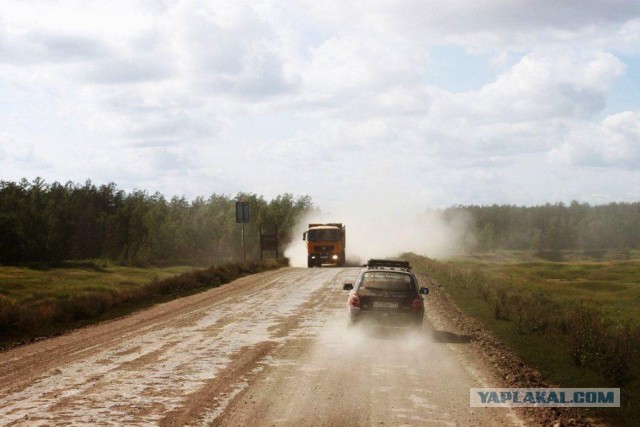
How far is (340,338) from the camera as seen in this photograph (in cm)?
1739

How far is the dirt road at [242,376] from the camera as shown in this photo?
9633 millimetres

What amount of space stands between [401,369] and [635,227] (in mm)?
206037

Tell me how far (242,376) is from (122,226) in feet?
352

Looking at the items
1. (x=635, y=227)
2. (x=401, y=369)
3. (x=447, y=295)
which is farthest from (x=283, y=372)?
(x=635, y=227)

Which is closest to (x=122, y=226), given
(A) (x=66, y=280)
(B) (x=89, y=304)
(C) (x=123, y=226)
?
(C) (x=123, y=226)

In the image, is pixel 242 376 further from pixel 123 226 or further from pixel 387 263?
pixel 123 226

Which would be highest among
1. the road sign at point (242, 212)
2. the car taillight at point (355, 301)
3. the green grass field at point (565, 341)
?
the road sign at point (242, 212)

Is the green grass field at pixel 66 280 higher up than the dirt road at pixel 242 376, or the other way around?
the dirt road at pixel 242 376

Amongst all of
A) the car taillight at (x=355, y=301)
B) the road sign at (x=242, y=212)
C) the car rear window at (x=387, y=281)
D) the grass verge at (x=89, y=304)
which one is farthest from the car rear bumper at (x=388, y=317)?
the road sign at (x=242, y=212)

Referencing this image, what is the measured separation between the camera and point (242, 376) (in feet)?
40.5

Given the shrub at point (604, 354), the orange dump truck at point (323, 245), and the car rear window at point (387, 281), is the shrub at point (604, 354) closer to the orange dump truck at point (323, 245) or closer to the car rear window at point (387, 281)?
the car rear window at point (387, 281)

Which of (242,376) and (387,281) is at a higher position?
(387,281)

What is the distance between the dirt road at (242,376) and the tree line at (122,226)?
205 feet

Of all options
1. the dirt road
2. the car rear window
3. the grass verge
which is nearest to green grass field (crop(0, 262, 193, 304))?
the grass verge
